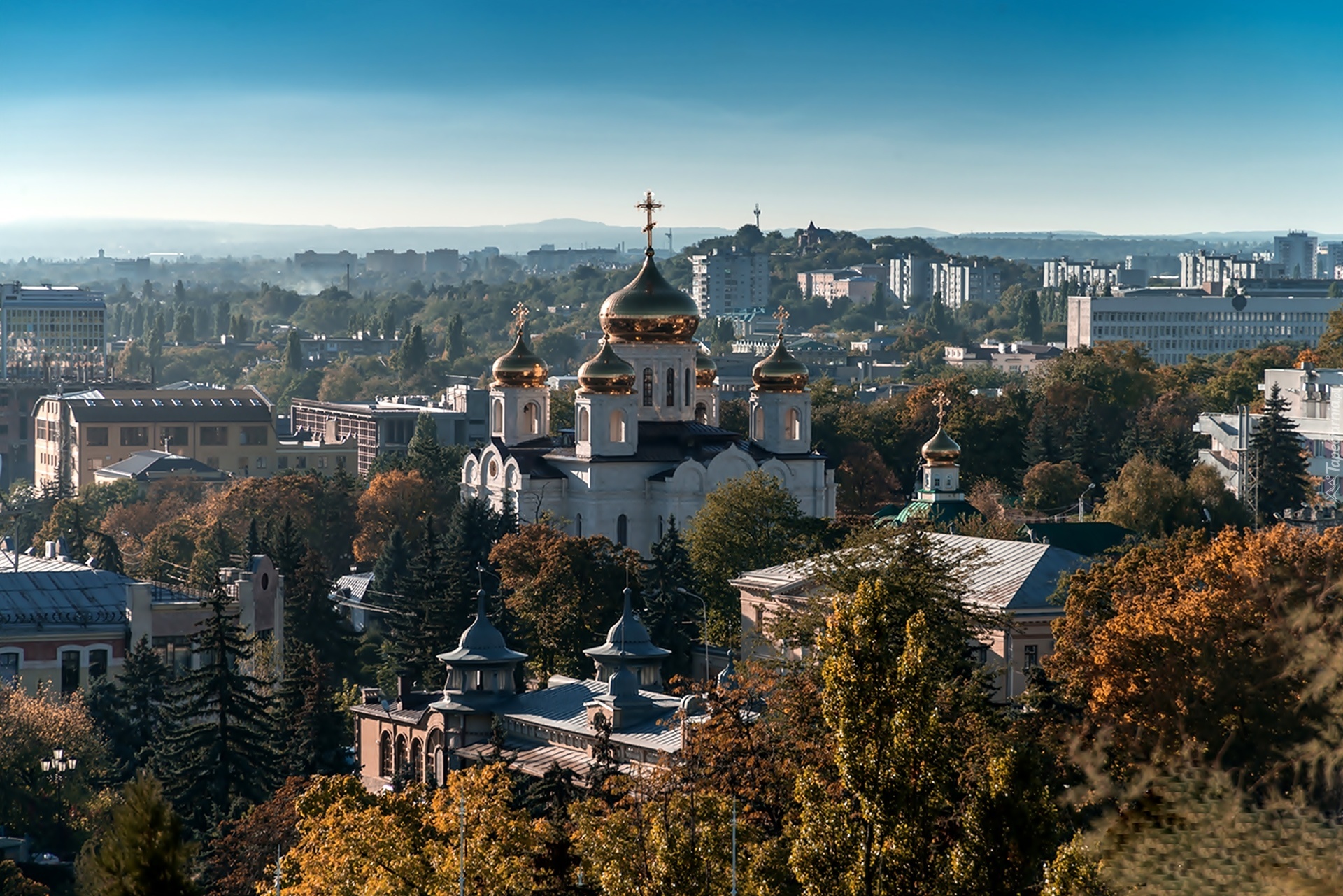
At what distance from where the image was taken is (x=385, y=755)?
48.8m

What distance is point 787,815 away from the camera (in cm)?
3170

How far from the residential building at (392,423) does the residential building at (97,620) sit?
204ft

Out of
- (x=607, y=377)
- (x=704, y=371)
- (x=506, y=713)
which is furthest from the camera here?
(x=704, y=371)

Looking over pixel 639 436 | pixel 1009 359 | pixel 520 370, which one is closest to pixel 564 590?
pixel 639 436

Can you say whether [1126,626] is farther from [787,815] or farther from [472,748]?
[472,748]

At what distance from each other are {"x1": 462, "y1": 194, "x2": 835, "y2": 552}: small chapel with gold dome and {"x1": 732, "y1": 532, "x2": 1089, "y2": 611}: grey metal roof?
53.0 feet

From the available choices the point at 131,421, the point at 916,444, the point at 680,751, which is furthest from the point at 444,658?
the point at 131,421

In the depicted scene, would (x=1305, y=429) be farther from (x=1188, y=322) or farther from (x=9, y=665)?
(x=1188, y=322)

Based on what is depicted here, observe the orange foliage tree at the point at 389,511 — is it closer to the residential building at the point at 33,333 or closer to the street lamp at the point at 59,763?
the street lamp at the point at 59,763

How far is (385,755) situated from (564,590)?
28.9 feet

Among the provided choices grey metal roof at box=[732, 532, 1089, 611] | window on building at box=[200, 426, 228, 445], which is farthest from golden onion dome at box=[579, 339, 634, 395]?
window on building at box=[200, 426, 228, 445]

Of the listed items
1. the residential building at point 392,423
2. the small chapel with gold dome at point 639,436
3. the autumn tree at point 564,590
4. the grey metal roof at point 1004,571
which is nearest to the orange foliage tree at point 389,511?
the small chapel with gold dome at point 639,436

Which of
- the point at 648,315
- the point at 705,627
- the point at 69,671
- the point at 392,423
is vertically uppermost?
the point at 648,315

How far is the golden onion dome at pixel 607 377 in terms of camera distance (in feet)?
227
